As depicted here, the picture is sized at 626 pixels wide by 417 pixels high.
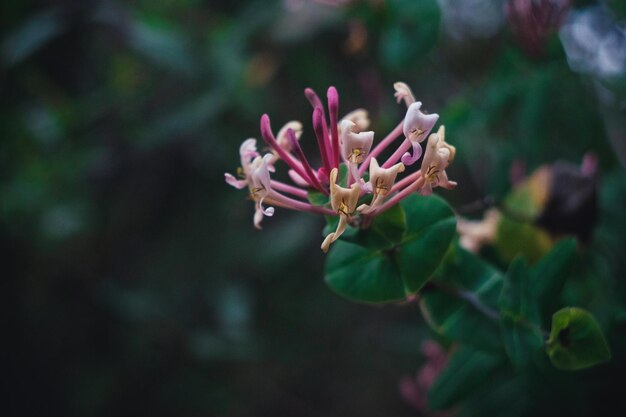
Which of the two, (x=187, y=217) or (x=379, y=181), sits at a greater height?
(x=187, y=217)

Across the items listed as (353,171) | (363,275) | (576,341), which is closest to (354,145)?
(353,171)

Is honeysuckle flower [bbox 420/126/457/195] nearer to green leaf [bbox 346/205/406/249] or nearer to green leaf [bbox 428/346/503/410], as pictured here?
green leaf [bbox 346/205/406/249]

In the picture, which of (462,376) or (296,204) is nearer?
(296,204)

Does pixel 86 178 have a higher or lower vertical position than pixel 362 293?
higher

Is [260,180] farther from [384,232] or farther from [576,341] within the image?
[576,341]

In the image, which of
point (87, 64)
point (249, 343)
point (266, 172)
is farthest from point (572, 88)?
point (87, 64)

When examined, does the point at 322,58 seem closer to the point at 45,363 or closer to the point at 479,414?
the point at 479,414

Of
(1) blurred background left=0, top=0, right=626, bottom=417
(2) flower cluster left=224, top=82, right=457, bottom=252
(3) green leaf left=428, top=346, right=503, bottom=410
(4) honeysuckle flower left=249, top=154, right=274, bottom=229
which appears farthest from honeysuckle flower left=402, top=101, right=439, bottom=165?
(1) blurred background left=0, top=0, right=626, bottom=417
